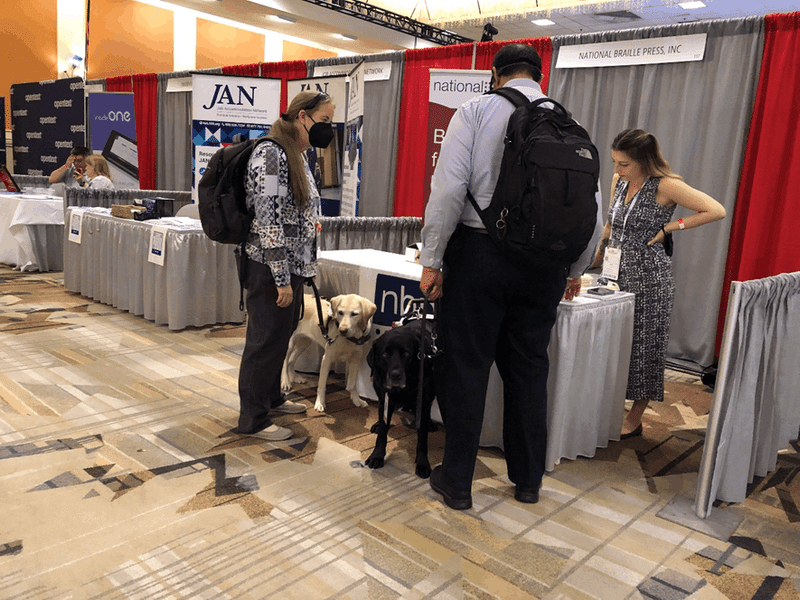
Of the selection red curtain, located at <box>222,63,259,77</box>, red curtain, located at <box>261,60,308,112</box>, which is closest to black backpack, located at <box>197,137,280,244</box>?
red curtain, located at <box>261,60,308,112</box>

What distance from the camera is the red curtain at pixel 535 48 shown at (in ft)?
17.3

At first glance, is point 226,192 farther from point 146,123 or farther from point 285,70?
point 146,123

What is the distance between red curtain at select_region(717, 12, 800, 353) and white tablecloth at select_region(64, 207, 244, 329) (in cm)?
360

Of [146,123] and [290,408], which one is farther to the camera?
[146,123]

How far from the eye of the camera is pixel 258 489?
7.35 feet

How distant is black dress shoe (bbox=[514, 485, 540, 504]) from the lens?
2.24 m

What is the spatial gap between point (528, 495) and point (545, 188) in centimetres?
112

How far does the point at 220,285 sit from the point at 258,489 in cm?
263

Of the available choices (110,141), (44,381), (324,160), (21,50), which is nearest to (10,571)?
(44,381)

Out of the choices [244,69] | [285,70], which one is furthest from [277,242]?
[244,69]

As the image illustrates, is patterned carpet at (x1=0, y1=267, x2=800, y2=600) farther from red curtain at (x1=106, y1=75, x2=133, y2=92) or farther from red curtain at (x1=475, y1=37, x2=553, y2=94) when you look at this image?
red curtain at (x1=106, y1=75, x2=133, y2=92)

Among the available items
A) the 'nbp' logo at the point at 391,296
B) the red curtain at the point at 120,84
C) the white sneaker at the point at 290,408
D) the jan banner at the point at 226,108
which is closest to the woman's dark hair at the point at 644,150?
the 'nbp' logo at the point at 391,296

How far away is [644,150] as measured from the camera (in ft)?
8.83

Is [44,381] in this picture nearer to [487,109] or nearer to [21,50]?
[487,109]
